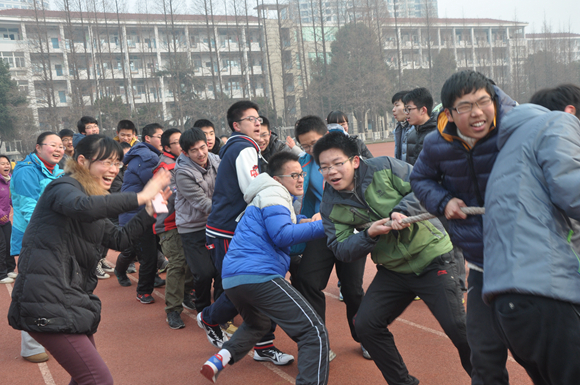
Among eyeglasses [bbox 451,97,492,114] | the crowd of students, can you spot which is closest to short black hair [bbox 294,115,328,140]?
the crowd of students

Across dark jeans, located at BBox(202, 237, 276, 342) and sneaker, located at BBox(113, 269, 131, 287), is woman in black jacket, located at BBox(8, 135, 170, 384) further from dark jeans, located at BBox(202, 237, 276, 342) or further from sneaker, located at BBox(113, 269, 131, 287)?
sneaker, located at BBox(113, 269, 131, 287)

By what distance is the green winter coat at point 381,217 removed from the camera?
2.96 meters

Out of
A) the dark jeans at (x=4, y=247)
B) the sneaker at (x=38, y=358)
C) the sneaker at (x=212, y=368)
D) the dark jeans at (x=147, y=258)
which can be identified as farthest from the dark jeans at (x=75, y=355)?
the dark jeans at (x=4, y=247)

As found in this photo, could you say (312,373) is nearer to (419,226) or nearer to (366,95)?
(419,226)

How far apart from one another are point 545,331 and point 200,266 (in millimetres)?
3448

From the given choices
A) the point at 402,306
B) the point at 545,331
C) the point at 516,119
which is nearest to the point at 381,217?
the point at 402,306

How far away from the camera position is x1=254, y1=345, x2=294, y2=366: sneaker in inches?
155

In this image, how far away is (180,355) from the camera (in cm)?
439

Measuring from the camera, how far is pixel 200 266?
4680mm

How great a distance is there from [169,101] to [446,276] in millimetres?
51103

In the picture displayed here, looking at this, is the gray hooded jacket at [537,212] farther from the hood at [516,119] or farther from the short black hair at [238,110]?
the short black hair at [238,110]

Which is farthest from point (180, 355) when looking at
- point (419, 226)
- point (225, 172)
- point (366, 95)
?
point (366, 95)

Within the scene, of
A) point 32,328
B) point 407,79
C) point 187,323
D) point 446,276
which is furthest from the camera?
point 407,79

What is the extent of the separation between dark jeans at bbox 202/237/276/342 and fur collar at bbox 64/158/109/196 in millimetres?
1439
